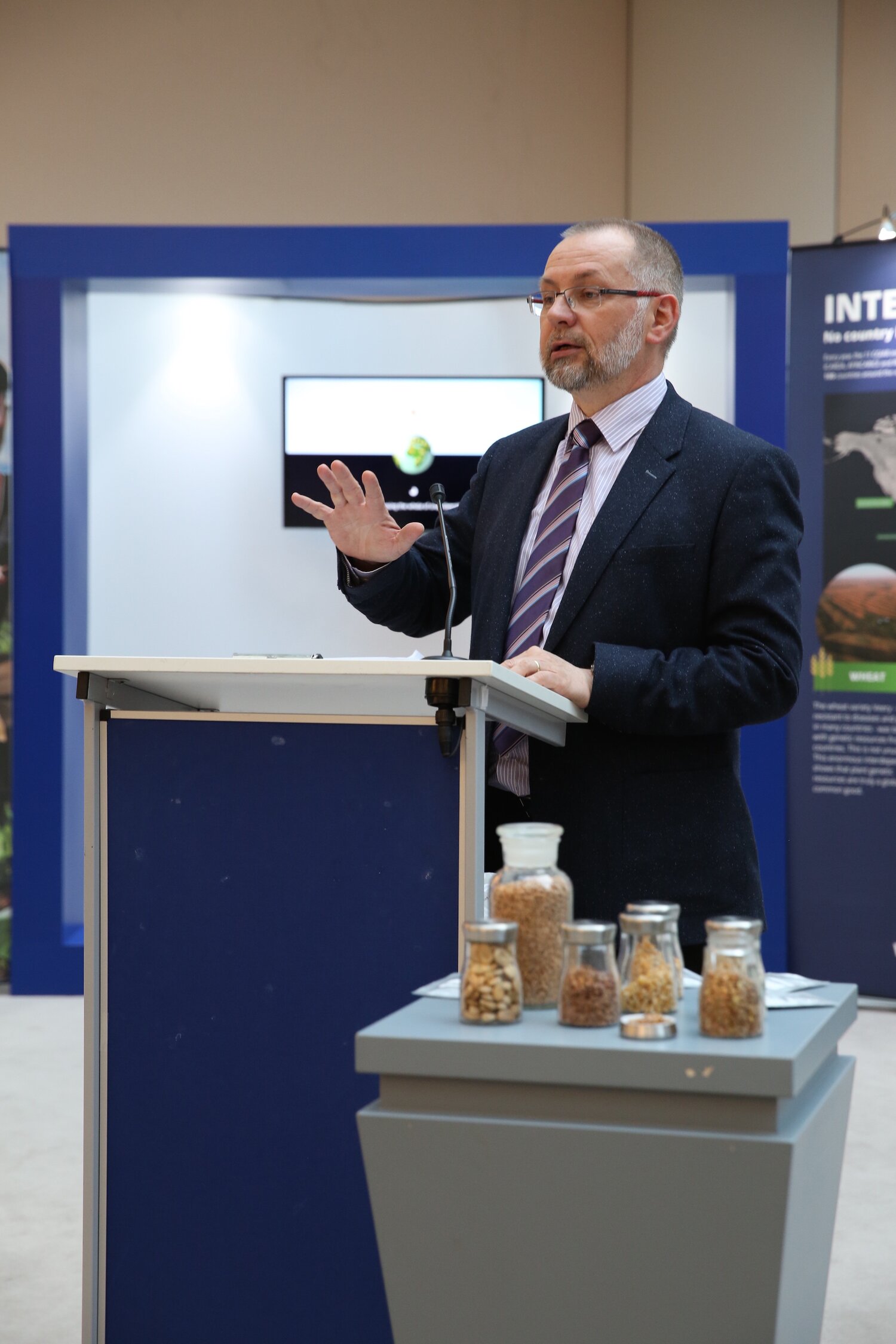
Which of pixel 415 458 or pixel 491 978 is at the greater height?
pixel 415 458

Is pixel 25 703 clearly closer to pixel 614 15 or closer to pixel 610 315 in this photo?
pixel 610 315

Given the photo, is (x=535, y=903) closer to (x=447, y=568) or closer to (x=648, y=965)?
(x=648, y=965)

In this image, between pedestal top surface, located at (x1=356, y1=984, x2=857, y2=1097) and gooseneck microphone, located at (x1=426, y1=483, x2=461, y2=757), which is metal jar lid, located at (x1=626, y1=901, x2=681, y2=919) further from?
gooseneck microphone, located at (x1=426, y1=483, x2=461, y2=757)

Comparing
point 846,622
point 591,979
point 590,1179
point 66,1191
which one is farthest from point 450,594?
point 846,622

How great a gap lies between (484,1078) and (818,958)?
3.66 meters

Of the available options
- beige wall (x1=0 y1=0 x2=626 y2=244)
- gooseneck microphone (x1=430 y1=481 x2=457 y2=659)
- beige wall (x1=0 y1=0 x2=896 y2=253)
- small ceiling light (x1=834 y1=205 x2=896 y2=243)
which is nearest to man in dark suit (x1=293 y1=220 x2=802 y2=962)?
gooseneck microphone (x1=430 y1=481 x2=457 y2=659)

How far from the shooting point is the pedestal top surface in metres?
1.08

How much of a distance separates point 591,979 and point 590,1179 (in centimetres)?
16

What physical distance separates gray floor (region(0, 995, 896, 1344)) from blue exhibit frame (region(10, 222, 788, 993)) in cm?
44

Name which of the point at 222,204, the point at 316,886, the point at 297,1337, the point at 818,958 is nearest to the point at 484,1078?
the point at 316,886

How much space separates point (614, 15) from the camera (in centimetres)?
623

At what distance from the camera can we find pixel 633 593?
1894mm

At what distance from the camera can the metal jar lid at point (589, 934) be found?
117cm

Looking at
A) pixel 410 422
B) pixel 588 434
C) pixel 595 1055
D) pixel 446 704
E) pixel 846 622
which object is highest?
pixel 410 422
